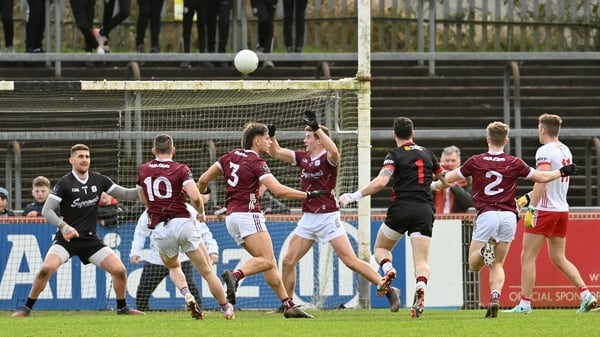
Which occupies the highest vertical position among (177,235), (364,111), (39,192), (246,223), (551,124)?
(364,111)

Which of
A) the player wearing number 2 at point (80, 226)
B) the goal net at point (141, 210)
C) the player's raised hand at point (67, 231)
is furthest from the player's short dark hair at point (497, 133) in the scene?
the player's raised hand at point (67, 231)

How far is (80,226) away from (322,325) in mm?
3968

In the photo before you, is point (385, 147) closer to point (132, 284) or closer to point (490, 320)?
point (132, 284)

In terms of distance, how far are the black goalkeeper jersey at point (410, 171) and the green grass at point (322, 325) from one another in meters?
1.30

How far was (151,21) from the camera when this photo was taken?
72.3ft

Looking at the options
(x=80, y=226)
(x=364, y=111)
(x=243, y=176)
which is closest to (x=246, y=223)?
(x=243, y=176)

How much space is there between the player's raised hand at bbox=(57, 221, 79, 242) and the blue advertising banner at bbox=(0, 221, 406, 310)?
2379mm

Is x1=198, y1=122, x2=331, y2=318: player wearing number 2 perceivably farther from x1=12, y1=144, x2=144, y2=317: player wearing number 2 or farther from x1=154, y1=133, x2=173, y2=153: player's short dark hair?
x1=12, y1=144, x2=144, y2=317: player wearing number 2

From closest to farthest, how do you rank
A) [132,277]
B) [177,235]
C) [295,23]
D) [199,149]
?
[177,235] → [132,277] → [199,149] → [295,23]

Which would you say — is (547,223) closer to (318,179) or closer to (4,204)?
(318,179)

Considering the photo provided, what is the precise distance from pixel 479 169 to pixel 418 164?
64 cm

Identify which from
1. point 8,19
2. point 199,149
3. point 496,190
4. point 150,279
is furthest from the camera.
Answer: point 8,19

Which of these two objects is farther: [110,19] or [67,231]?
[110,19]

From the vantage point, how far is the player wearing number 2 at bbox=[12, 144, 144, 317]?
15.6 m
